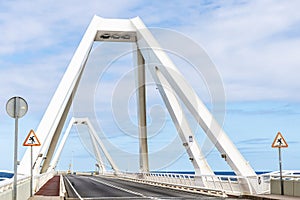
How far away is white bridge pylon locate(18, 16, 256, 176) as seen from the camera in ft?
115

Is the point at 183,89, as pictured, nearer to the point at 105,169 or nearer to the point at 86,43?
the point at 86,43

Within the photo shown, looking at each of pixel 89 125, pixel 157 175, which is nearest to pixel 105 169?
pixel 89 125

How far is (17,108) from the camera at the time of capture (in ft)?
55.8

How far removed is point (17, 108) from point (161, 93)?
89.3ft

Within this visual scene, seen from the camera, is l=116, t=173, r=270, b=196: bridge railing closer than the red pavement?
Yes

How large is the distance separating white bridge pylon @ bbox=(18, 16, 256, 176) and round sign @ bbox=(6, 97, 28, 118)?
15168 mm

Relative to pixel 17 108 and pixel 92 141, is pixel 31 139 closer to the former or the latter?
pixel 17 108

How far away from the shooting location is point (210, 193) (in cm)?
2939

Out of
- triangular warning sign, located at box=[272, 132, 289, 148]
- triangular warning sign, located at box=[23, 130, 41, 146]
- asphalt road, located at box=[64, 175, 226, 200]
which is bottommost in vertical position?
asphalt road, located at box=[64, 175, 226, 200]

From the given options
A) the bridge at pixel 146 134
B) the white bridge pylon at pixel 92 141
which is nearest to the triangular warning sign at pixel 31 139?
the bridge at pixel 146 134

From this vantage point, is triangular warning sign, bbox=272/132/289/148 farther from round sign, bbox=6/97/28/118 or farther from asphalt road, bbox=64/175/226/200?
round sign, bbox=6/97/28/118

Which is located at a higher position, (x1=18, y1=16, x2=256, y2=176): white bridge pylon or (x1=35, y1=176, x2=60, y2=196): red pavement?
(x1=18, y1=16, x2=256, y2=176): white bridge pylon

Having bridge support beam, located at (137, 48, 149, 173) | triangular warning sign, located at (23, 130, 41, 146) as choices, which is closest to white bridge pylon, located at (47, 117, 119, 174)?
bridge support beam, located at (137, 48, 149, 173)

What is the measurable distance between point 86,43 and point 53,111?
707 centimetres
